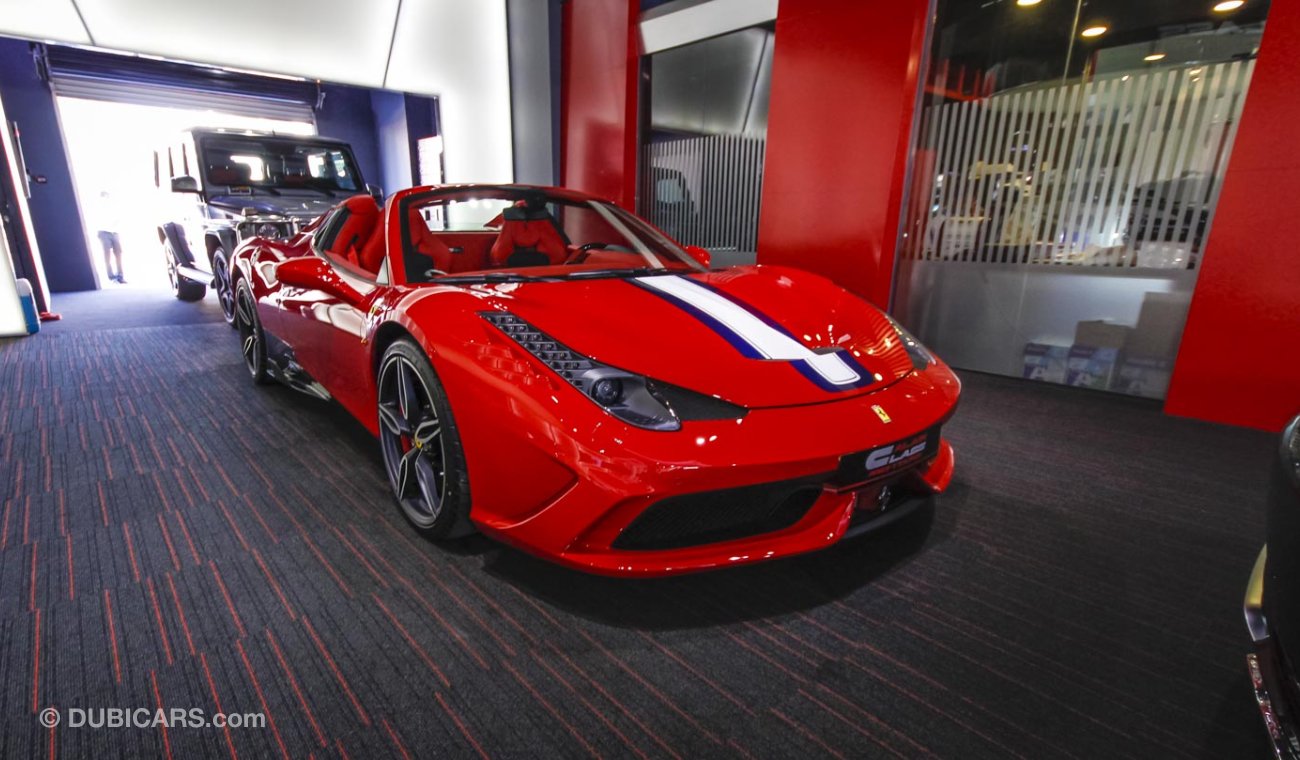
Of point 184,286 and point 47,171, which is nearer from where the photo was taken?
point 184,286

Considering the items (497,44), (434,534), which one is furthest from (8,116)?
(434,534)

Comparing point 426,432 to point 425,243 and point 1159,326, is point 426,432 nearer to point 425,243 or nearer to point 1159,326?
point 425,243

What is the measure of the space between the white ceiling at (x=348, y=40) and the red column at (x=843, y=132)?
137 inches

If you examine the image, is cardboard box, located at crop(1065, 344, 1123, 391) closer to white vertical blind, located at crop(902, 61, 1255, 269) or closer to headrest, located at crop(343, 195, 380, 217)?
white vertical blind, located at crop(902, 61, 1255, 269)

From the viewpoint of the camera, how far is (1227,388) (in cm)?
278

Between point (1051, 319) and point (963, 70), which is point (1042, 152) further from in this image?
point (1051, 319)

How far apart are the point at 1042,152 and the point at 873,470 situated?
125 inches

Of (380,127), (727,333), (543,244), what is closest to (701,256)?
(543,244)

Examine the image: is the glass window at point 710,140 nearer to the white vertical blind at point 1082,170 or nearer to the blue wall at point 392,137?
the white vertical blind at point 1082,170

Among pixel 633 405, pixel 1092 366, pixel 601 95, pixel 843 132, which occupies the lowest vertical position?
pixel 1092 366

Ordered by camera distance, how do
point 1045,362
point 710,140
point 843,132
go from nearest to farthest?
point 1045,362 < point 843,132 < point 710,140

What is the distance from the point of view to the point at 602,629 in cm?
125

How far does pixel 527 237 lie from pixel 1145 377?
11.0ft

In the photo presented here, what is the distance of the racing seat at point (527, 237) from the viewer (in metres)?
2.21
